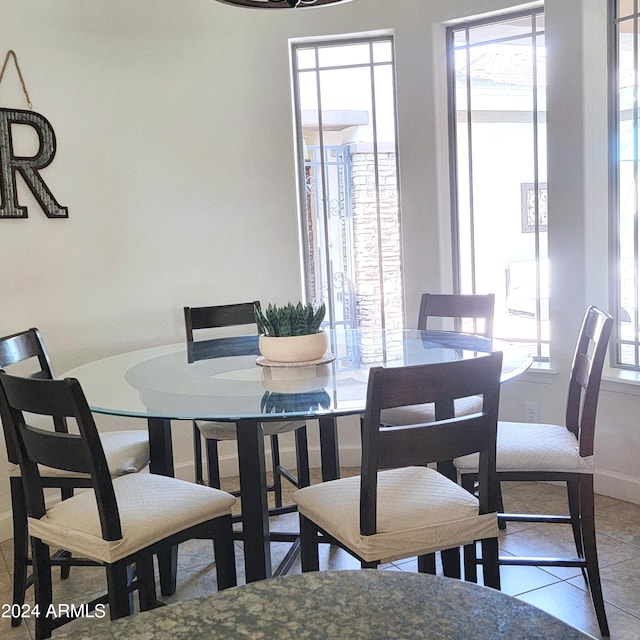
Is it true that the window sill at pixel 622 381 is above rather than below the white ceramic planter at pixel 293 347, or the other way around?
below

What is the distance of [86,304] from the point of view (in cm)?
344

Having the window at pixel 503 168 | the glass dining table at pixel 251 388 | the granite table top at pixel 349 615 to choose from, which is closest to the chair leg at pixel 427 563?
the glass dining table at pixel 251 388

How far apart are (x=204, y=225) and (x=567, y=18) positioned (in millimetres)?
1933

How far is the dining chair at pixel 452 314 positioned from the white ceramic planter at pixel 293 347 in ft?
1.85

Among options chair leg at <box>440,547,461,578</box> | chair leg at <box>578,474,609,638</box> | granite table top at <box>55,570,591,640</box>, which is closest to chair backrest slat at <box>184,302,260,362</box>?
chair leg at <box>440,547,461,578</box>

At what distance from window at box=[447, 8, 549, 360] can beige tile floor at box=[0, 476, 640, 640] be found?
926mm

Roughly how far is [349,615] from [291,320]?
5.95 feet

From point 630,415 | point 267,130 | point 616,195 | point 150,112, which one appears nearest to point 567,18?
point 616,195

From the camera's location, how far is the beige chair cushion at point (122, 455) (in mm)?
2430

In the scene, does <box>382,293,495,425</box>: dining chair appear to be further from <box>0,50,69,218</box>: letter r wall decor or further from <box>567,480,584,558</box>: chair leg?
<box>0,50,69,218</box>: letter r wall decor

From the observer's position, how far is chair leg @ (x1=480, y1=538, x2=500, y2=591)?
201 cm

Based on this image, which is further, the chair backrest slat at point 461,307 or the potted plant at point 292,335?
the chair backrest slat at point 461,307

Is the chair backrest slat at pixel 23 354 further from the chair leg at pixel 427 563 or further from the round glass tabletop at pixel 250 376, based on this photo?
the chair leg at pixel 427 563

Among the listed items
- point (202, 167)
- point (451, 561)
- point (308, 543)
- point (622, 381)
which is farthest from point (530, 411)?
point (202, 167)
